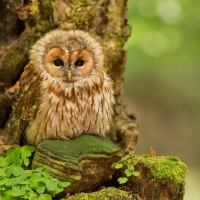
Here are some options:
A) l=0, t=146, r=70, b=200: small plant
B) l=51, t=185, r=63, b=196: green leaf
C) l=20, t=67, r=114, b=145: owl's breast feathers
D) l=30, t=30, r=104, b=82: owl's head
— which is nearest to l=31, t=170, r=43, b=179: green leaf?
l=0, t=146, r=70, b=200: small plant

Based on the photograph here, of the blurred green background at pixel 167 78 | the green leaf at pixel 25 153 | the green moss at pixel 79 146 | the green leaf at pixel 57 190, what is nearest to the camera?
the green leaf at pixel 57 190

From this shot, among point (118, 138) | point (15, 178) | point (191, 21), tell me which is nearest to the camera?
point (15, 178)

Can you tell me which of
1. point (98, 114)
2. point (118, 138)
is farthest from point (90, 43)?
point (118, 138)

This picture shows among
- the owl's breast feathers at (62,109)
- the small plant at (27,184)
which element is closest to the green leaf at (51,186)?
the small plant at (27,184)

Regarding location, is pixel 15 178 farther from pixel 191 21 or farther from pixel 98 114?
pixel 191 21

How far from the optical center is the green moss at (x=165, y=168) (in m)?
2.37

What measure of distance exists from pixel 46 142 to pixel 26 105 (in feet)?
1.13

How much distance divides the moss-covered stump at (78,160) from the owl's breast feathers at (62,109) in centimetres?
13

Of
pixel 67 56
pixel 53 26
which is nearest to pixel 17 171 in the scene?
pixel 67 56

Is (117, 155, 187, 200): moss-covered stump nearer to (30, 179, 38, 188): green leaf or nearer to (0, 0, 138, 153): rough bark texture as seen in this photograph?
(30, 179, 38, 188): green leaf

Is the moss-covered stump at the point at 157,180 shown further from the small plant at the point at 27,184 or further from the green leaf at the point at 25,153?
the green leaf at the point at 25,153

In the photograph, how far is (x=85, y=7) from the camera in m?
3.21

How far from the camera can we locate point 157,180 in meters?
2.37

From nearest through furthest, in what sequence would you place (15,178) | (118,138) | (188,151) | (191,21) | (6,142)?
(15,178), (6,142), (118,138), (191,21), (188,151)
